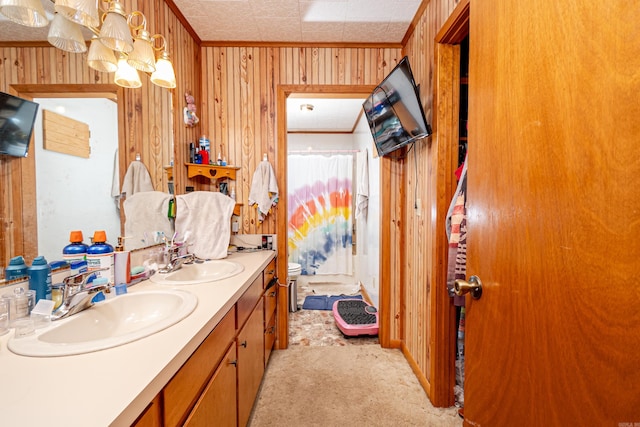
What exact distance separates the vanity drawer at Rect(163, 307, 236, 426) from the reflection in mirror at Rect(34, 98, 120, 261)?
688 millimetres

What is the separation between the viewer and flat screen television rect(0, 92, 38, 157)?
849mm

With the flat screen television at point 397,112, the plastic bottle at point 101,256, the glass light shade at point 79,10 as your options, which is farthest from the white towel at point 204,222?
the flat screen television at point 397,112

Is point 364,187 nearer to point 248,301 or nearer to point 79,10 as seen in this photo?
point 248,301

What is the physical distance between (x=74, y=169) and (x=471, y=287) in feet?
4.97

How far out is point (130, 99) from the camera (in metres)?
1.38

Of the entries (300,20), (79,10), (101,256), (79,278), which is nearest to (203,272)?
(101,256)

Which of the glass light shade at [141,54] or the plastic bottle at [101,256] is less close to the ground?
the glass light shade at [141,54]

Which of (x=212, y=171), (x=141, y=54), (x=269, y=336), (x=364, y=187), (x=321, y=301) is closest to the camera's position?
(x=141, y=54)

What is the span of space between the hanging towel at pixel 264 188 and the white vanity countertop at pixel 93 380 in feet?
4.60

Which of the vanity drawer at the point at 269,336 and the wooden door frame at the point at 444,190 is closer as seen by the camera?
the wooden door frame at the point at 444,190

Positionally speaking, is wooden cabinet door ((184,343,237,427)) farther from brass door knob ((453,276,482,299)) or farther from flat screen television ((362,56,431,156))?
flat screen television ((362,56,431,156))

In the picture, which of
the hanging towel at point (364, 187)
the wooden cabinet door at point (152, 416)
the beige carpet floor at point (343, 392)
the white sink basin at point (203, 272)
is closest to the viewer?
the wooden cabinet door at point (152, 416)

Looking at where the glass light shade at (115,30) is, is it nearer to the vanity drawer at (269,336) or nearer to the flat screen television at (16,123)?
the flat screen television at (16,123)

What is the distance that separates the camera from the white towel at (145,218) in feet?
4.48
